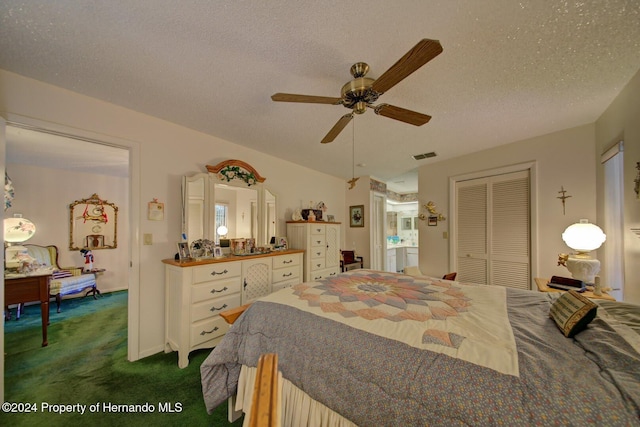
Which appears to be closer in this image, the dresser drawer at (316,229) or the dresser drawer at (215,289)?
the dresser drawer at (215,289)

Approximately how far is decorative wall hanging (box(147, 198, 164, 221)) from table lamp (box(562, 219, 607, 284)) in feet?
12.8

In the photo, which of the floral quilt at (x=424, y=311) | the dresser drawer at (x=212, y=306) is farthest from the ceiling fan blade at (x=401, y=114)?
the dresser drawer at (x=212, y=306)

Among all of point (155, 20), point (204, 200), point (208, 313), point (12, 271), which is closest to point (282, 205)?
point (204, 200)

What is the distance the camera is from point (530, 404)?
688 mm

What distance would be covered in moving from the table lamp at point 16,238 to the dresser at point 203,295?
1664 mm

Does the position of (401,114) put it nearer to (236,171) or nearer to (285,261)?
(236,171)

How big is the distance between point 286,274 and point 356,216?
2.37 m

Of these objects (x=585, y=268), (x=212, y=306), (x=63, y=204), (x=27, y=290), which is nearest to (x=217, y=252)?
(x=212, y=306)

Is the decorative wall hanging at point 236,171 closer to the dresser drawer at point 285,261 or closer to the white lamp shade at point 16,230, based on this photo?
the dresser drawer at point 285,261

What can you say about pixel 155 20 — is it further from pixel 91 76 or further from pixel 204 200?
pixel 204 200

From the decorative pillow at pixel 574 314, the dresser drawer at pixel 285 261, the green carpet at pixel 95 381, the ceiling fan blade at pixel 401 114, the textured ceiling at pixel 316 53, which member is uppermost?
the textured ceiling at pixel 316 53

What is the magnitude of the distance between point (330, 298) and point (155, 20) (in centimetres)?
189

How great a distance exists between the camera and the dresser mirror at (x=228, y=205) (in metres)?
2.52

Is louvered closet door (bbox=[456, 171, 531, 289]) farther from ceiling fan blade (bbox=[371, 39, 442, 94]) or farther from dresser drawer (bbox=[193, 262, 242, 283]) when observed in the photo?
dresser drawer (bbox=[193, 262, 242, 283])
